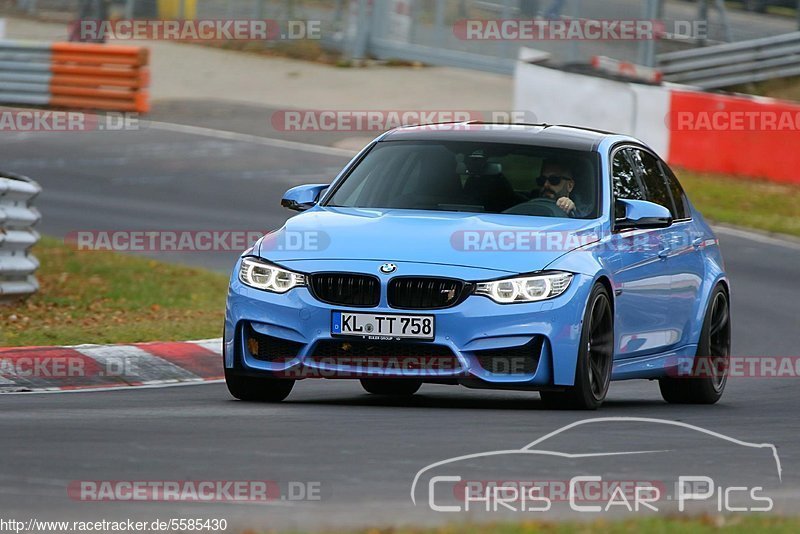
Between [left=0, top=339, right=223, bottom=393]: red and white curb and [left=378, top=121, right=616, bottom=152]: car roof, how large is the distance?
2.13m

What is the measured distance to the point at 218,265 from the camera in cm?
1759

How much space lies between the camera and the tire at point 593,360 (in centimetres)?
889

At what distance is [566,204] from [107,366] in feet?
10.2

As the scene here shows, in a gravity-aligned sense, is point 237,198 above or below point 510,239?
below

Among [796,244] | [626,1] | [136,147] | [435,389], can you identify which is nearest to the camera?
[435,389]

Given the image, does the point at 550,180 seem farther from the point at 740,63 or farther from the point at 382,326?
the point at 740,63

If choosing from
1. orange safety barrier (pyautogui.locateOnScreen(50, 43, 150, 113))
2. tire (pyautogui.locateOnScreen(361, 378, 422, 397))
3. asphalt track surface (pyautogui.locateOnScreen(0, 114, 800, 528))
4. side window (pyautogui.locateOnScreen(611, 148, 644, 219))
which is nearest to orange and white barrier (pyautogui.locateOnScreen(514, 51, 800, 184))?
orange safety barrier (pyautogui.locateOnScreen(50, 43, 150, 113))

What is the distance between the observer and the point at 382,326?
875 centimetres

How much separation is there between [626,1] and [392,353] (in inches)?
899

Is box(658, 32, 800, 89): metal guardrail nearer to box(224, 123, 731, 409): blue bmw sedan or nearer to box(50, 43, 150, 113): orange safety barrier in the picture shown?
box(50, 43, 150, 113): orange safety barrier

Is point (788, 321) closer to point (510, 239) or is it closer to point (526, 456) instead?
point (510, 239)

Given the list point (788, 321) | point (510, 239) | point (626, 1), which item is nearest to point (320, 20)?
point (626, 1)

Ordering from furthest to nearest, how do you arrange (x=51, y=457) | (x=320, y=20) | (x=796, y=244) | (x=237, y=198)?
(x=320, y=20), (x=237, y=198), (x=796, y=244), (x=51, y=457)

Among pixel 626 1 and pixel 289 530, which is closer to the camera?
pixel 289 530
